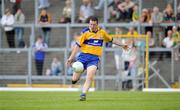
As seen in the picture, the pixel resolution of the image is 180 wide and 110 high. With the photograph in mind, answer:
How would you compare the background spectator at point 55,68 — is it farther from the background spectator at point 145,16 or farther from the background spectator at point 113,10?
the background spectator at point 145,16

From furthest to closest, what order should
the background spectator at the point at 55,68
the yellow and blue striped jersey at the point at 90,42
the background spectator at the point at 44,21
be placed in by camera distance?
the background spectator at the point at 44,21, the background spectator at the point at 55,68, the yellow and blue striped jersey at the point at 90,42

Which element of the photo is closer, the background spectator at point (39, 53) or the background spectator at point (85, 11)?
the background spectator at point (39, 53)

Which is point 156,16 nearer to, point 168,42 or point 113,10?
point 168,42

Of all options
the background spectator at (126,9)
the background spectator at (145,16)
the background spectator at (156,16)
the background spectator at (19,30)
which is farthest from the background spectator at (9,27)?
the background spectator at (156,16)

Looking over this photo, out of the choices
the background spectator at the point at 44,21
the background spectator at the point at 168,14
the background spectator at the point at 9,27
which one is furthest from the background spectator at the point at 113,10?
the background spectator at the point at 9,27

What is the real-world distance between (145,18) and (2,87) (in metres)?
7.34

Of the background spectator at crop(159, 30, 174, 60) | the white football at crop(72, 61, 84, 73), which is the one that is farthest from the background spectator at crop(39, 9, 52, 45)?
the white football at crop(72, 61, 84, 73)

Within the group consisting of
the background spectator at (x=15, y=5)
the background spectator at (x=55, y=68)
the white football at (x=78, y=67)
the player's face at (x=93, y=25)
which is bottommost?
the background spectator at (x=55, y=68)

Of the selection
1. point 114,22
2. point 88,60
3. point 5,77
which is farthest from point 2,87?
point 88,60

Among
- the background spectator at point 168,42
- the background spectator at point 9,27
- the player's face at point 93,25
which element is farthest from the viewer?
the background spectator at point 9,27

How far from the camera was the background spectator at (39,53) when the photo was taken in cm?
3094

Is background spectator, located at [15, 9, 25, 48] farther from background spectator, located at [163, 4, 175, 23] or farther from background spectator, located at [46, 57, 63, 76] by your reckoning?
background spectator, located at [163, 4, 175, 23]

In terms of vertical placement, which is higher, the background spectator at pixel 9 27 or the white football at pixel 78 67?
the background spectator at pixel 9 27

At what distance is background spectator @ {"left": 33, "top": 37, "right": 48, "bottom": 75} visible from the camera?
102 feet
